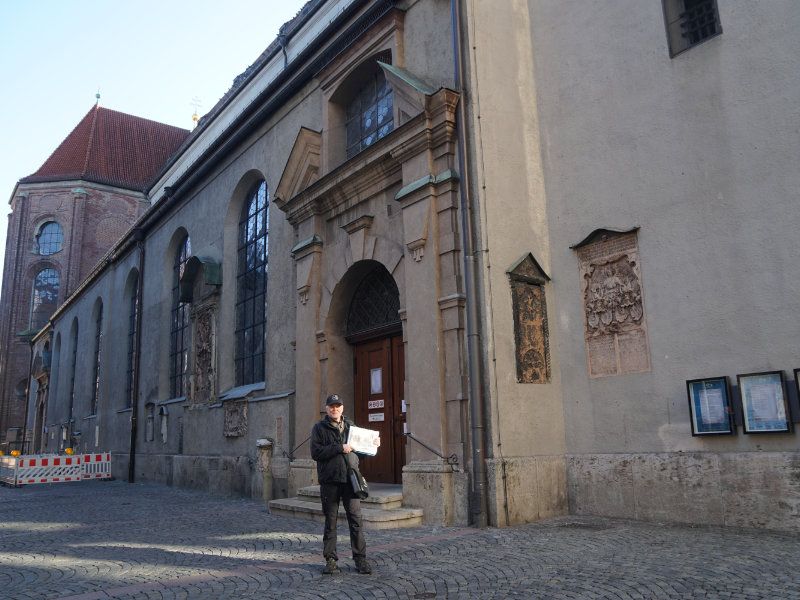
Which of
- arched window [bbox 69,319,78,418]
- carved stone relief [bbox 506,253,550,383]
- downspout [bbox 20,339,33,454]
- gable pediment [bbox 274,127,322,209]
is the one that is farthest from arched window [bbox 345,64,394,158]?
downspout [bbox 20,339,33,454]

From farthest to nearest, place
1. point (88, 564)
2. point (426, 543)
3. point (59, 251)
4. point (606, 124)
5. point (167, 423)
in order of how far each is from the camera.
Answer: point (59, 251) → point (167, 423) → point (606, 124) → point (426, 543) → point (88, 564)

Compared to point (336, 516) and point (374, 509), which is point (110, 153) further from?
point (336, 516)

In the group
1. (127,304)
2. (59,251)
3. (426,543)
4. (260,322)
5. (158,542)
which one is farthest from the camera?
(59,251)

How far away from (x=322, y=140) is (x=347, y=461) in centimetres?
773

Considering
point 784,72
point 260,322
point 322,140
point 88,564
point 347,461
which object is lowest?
point 88,564

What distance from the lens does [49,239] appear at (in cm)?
4628

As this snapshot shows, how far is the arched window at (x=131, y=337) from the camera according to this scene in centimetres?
2227

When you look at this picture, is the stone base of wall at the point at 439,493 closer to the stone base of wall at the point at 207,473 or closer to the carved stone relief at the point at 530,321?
the carved stone relief at the point at 530,321

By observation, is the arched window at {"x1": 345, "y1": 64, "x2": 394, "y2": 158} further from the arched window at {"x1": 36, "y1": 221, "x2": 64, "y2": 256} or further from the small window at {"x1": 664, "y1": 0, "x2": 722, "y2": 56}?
the arched window at {"x1": 36, "y1": 221, "x2": 64, "y2": 256}

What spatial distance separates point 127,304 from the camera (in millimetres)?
24094

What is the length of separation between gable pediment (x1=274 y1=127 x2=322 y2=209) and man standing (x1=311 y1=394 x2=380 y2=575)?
22.7 ft

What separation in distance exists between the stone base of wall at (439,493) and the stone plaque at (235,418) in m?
6.13

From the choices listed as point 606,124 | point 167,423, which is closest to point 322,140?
point 606,124

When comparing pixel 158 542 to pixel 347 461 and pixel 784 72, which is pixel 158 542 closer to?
pixel 347 461
